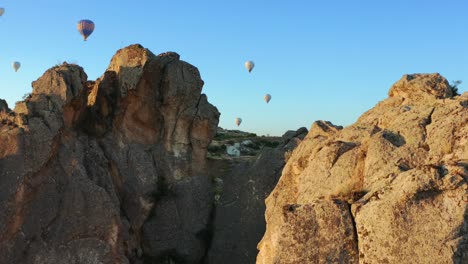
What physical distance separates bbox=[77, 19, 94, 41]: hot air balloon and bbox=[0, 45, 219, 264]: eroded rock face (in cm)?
1985

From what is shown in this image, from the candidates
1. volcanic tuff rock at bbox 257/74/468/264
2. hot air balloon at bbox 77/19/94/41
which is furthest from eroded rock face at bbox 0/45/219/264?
hot air balloon at bbox 77/19/94/41

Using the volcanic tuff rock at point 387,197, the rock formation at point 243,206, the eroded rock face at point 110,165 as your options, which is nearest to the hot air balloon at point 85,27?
the eroded rock face at point 110,165

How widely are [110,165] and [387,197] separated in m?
19.5

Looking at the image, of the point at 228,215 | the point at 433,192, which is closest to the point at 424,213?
the point at 433,192

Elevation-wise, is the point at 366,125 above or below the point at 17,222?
above

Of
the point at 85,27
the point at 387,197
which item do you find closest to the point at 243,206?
the point at 387,197

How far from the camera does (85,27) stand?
4778 centimetres

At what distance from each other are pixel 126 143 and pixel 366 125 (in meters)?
17.4

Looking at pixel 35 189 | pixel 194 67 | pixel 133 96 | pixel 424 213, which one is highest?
pixel 194 67

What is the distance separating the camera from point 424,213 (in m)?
8.71

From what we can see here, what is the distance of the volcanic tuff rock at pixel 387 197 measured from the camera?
8.58 meters

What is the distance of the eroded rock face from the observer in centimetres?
1998

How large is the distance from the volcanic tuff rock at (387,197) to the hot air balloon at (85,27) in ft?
130

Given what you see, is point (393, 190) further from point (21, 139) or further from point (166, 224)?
point (166, 224)
